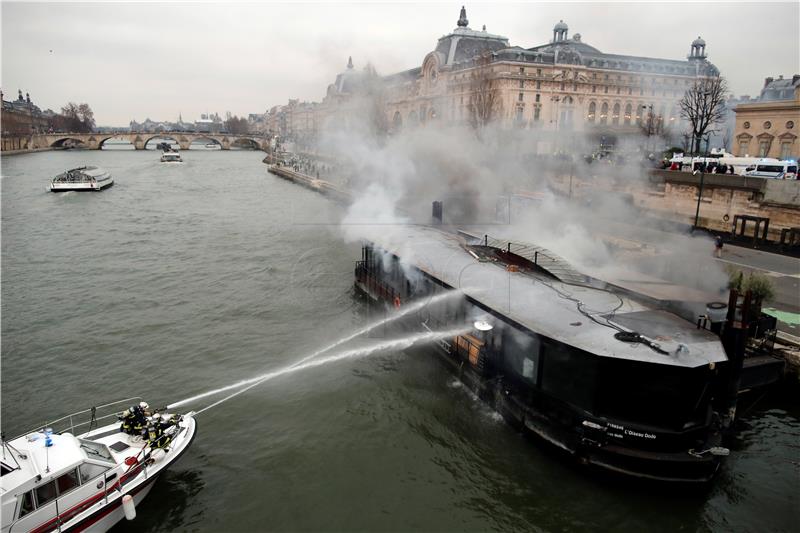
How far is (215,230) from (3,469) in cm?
3068

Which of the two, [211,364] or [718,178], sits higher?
[718,178]

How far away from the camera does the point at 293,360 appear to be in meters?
16.5

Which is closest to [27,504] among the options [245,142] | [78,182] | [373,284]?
[373,284]

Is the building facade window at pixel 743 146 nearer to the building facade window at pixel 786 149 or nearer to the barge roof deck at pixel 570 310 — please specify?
the building facade window at pixel 786 149

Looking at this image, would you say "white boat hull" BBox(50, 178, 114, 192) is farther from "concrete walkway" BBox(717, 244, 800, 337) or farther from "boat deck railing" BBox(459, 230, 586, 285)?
"concrete walkway" BBox(717, 244, 800, 337)

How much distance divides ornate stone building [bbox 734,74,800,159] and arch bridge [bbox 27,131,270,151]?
127 meters

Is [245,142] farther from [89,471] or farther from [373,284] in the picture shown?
[89,471]

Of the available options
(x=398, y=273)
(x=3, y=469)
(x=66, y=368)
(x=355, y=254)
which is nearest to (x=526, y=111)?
(x=355, y=254)

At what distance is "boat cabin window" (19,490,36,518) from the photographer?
8.35 m

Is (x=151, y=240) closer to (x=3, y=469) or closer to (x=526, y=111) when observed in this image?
(x=3, y=469)

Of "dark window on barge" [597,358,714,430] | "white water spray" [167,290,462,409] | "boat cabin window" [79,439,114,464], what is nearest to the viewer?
"boat cabin window" [79,439,114,464]

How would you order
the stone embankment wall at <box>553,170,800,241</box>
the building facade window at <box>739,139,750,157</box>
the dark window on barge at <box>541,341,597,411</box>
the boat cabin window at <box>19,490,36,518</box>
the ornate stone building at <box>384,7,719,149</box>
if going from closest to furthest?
the boat cabin window at <box>19,490,36,518</box>, the dark window on barge at <box>541,341,597,411</box>, the stone embankment wall at <box>553,170,800,241</box>, the building facade window at <box>739,139,750,157</box>, the ornate stone building at <box>384,7,719,149</box>

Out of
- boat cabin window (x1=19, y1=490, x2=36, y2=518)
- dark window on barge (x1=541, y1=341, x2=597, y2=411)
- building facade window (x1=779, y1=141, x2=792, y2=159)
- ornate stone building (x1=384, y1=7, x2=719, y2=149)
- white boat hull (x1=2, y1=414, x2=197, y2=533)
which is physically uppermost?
ornate stone building (x1=384, y1=7, x2=719, y2=149)

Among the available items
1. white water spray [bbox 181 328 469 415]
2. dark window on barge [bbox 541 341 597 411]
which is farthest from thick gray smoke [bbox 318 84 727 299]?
dark window on barge [bbox 541 341 597 411]
